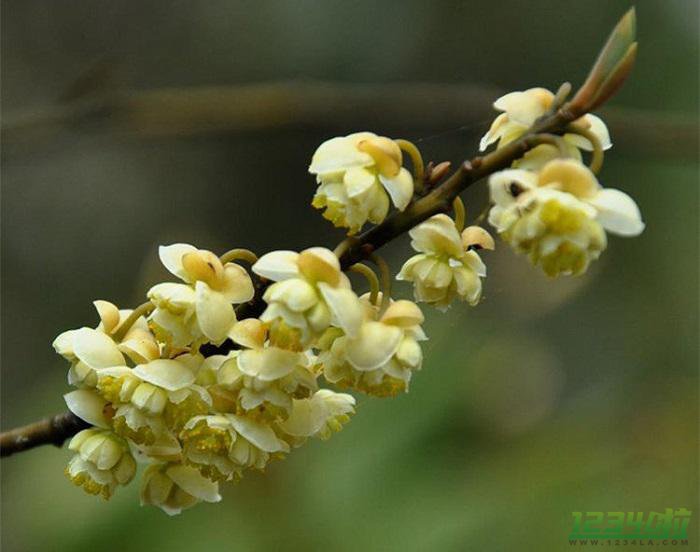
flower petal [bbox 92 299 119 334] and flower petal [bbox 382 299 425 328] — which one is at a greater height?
flower petal [bbox 92 299 119 334]

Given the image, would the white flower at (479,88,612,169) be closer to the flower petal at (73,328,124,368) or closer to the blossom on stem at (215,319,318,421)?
the blossom on stem at (215,319,318,421)

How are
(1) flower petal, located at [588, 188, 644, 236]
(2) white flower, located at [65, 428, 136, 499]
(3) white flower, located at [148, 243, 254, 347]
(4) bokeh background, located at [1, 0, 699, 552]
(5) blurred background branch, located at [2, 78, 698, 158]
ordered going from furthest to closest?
1. (5) blurred background branch, located at [2, 78, 698, 158]
2. (4) bokeh background, located at [1, 0, 699, 552]
3. (2) white flower, located at [65, 428, 136, 499]
4. (3) white flower, located at [148, 243, 254, 347]
5. (1) flower petal, located at [588, 188, 644, 236]

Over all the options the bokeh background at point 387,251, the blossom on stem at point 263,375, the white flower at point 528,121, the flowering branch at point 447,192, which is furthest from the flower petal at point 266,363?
the bokeh background at point 387,251

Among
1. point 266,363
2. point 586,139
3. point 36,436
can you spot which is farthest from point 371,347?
point 36,436

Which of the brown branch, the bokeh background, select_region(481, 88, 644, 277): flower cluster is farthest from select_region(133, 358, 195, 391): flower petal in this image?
the bokeh background

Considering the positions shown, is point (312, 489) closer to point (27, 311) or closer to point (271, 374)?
point (271, 374)

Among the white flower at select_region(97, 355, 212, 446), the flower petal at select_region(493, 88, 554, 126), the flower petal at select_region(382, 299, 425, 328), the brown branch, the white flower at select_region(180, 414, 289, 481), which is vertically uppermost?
the flower petal at select_region(493, 88, 554, 126)
